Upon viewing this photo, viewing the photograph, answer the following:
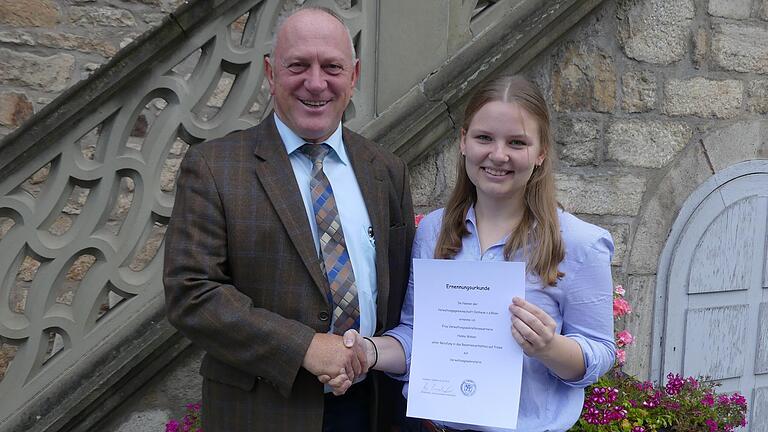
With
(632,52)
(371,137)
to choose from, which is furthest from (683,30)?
(371,137)

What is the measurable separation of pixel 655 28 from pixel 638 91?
1.11 ft

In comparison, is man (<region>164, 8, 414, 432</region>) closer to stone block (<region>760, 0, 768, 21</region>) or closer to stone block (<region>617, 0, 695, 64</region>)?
stone block (<region>617, 0, 695, 64</region>)

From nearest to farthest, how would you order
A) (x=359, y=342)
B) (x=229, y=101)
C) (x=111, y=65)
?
1. (x=359, y=342)
2. (x=111, y=65)
3. (x=229, y=101)

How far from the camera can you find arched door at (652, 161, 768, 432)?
152 inches

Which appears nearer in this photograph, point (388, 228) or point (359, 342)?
point (359, 342)

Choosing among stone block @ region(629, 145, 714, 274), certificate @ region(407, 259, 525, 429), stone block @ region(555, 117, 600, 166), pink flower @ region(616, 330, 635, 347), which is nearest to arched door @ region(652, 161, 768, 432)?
stone block @ region(629, 145, 714, 274)

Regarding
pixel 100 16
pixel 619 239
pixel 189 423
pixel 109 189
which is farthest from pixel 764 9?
pixel 100 16

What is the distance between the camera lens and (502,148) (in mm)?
1752

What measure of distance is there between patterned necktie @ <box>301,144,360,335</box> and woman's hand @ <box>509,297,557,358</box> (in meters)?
0.46

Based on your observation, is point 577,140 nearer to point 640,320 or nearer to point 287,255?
point 640,320

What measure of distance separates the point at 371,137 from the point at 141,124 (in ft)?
6.85

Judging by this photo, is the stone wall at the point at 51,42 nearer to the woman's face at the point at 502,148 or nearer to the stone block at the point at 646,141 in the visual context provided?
the stone block at the point at 646,141

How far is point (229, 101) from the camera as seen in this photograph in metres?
2.81

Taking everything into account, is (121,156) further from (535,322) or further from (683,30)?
(683,30)
